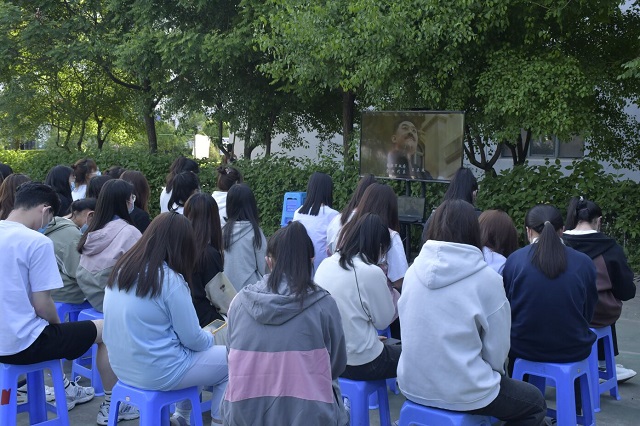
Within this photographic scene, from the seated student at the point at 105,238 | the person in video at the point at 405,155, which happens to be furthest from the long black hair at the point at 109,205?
the person in video at the point at 405,155

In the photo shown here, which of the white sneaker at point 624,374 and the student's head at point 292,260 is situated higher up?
the student's head at point 292,260

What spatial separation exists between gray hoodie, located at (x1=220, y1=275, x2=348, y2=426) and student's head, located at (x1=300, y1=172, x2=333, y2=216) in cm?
333

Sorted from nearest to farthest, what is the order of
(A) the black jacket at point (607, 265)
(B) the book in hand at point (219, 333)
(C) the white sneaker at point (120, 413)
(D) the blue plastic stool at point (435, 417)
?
(D) the blue plastic stool at point (435, 417), (B) the book in hand at point (219, 333), (C) the white sneaker at point (120, 413), (A) the black jacket at point (607, 265)

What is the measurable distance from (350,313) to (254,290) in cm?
98

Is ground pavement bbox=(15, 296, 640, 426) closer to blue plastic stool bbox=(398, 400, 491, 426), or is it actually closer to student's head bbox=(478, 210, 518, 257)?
blue plastic stool bbox=(398, 400, 491, 426)

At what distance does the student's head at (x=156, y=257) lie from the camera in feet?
12.8

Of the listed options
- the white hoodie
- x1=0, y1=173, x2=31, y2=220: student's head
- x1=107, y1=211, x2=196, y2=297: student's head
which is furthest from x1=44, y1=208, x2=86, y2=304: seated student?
the white hoodie

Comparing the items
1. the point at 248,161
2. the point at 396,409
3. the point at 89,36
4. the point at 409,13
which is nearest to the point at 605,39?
the point at 409,13

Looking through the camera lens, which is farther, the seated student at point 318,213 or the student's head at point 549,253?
the seated student at point 318,213

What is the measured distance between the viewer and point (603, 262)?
17.1ft

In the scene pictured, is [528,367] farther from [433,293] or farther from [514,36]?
[514,36]

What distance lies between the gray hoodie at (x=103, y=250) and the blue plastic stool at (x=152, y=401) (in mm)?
1262

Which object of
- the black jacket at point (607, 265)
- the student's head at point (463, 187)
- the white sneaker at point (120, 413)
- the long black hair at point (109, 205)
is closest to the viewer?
the white sneaker at point (120, 413)

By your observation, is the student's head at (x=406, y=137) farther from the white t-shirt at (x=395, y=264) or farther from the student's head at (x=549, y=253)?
the student's head at (x=549, y=253)
